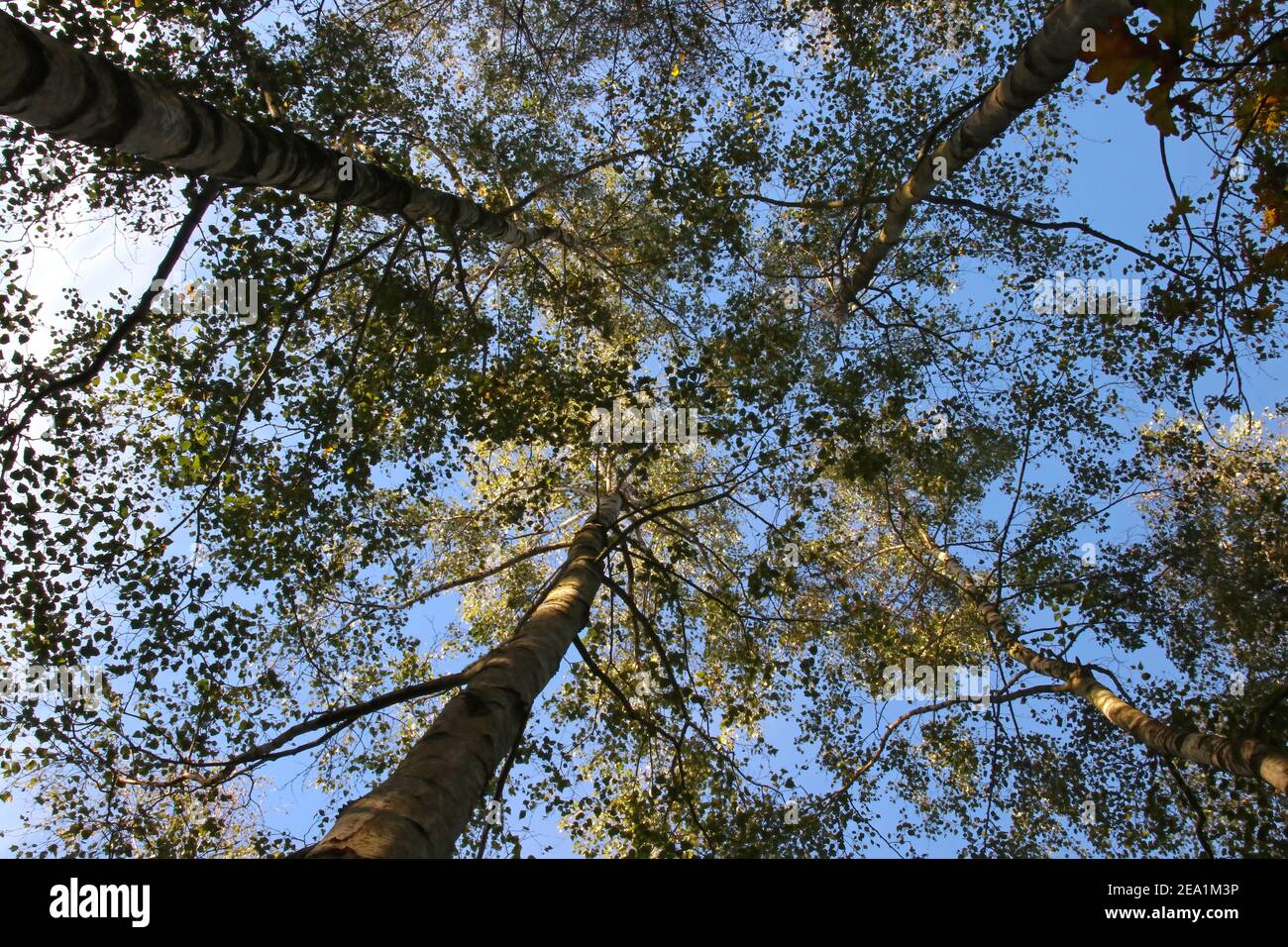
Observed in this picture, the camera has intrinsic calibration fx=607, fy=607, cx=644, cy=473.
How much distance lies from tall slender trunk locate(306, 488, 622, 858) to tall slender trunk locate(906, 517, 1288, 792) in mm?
5416

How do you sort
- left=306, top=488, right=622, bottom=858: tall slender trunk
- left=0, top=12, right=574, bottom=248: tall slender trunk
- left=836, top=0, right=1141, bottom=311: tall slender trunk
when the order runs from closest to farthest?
left=306, top=488, right=622, bottom=858: tall slender trunk → left=0, top=12, right=574, bottom=248: tall slender trunk → left=836, top=0, right=1141, bottom=311: tall slender trunk

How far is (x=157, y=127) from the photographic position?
3.32 meters

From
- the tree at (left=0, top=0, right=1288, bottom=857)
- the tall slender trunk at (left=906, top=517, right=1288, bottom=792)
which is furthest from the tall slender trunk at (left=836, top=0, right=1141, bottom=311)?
the tall slender trunk at (left=906, top=517, right=1288, bottom=792)

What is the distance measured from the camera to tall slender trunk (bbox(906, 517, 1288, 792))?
4.67 m

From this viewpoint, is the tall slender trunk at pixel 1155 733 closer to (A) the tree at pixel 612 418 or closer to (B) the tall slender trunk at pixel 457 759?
(A) the tree at pixel 612 418

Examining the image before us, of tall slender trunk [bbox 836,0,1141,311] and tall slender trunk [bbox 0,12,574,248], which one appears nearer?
tall slender trunk [bbox 0,12,574,248]

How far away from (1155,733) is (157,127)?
9.21 metres

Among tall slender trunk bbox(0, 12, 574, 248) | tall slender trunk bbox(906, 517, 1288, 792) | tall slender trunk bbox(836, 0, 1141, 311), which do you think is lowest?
tall slender trunk bbox(906, 517, 1288, 792)

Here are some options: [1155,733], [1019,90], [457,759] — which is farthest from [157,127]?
[1155,733]

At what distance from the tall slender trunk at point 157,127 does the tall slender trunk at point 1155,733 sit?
836 centimetres

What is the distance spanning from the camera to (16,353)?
16.1 feet

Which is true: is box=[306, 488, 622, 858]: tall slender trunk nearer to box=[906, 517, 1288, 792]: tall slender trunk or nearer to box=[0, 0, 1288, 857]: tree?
box=[0, 0, 1288, 857]: tree

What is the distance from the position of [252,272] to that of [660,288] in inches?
253
